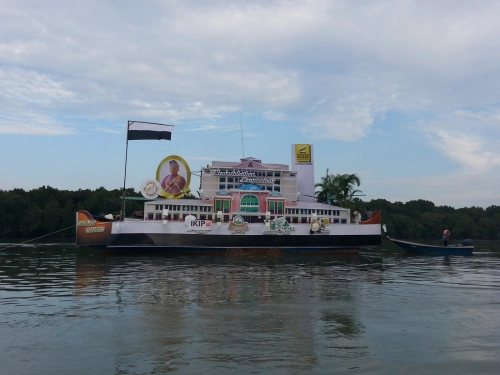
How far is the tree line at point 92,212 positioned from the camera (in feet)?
253

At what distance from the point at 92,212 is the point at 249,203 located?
46.4 m

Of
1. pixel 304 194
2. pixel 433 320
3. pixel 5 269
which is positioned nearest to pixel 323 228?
pixel 304 194

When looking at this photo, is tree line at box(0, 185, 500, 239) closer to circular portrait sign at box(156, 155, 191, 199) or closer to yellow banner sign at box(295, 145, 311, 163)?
yellow banner sign at box(295, 145, 311, 163)

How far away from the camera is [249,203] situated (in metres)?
39.1

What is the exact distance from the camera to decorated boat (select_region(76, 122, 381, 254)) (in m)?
35.0

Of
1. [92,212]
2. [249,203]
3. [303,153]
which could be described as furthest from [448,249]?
[92,212]

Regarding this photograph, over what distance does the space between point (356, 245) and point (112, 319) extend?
30.2 m

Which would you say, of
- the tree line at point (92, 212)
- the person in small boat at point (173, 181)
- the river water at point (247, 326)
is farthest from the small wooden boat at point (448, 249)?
the river water at point (247, 326)

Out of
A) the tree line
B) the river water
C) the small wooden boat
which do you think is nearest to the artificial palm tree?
the tree line

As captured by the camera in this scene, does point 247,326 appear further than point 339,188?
No

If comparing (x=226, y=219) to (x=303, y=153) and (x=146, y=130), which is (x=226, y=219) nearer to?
(x=146, y=130)

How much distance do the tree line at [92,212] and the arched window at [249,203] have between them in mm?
18121

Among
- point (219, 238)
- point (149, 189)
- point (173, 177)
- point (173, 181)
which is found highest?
point (173, 177)

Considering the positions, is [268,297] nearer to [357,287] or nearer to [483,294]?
[357,287]
